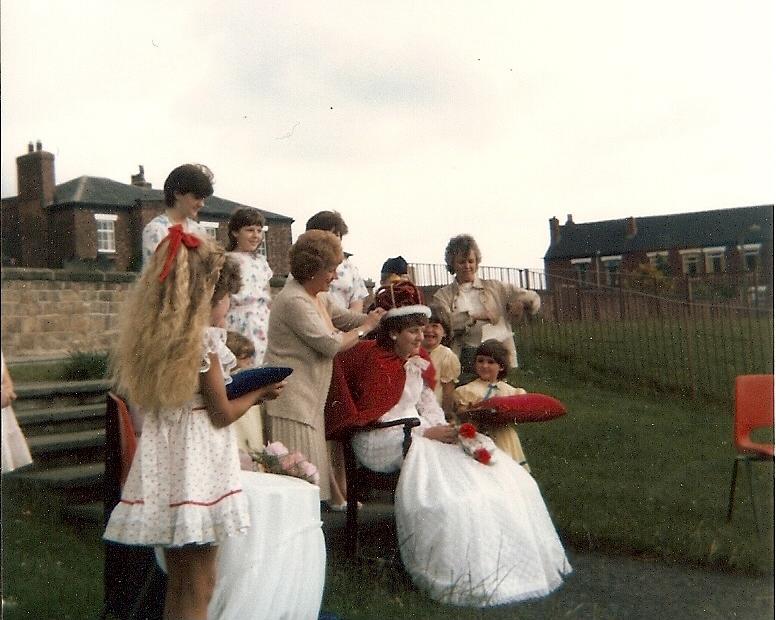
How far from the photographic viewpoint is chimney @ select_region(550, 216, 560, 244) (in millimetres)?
4547

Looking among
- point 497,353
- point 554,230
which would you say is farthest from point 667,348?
point 497,353

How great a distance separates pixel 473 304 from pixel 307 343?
1.05 meters

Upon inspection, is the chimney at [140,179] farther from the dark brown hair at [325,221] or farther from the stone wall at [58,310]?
the dark brown hair at [325,221]

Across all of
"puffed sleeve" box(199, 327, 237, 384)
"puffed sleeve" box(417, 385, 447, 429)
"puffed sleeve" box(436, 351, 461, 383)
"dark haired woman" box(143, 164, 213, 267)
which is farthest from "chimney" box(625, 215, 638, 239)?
"puffed sleeve" box(199, 327, 237, 384)

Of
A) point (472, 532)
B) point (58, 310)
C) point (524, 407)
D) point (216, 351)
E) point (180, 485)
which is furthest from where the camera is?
point (58, 310)

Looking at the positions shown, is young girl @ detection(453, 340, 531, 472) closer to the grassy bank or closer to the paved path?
the grassy bank

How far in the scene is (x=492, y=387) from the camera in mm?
4422

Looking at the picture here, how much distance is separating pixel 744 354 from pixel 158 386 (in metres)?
3.21

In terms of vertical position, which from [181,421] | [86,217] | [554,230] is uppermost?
[86,217]

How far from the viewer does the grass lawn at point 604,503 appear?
3.70 metres

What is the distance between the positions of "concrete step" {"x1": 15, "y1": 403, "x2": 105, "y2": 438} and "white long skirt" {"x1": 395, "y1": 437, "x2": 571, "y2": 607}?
58.2 inches

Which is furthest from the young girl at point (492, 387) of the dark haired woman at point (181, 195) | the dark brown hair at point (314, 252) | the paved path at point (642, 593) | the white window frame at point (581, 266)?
the dark haired woman at point (181, 195)

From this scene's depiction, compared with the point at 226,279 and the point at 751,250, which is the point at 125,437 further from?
the point at 751,250

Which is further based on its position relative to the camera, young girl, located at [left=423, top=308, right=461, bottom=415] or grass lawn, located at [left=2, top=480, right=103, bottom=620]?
young girl, located at [left=423, top=308, right=461, bottom=415]
